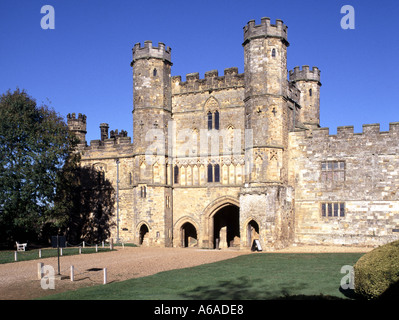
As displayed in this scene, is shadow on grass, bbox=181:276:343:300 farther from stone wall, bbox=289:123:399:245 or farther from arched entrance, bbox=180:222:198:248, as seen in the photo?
arched entrance, bbox=180:222:198:248

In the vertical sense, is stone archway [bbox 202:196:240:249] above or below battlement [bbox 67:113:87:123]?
below

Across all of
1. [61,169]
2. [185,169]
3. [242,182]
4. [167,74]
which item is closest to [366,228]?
[242,182]

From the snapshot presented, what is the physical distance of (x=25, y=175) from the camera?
27.3 m

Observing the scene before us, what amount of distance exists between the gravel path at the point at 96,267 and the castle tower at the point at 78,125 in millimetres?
13430

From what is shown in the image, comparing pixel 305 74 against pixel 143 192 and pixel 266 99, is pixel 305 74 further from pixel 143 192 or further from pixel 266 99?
pixel 143 192

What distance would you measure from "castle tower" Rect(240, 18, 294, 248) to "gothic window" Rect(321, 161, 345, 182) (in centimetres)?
236

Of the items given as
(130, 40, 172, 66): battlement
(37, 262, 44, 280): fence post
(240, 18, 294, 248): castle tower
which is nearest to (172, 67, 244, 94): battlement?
(240, 18, 294, 248): castle tower

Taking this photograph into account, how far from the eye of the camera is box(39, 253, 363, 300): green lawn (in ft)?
41.3

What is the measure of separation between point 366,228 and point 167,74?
1705 centimetres

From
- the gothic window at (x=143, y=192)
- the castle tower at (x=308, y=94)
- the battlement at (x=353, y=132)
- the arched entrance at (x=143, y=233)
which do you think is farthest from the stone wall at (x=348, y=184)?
the arched entrance at (x=143, y=233)

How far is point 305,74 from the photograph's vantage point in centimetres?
3500

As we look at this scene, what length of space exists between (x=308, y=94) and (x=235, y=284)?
2395cm
